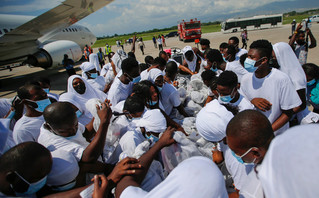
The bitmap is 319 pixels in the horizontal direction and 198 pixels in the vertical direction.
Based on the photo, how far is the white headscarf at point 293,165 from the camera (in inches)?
20.2

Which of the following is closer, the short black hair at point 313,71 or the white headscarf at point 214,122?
the white headscarf at point 214,122

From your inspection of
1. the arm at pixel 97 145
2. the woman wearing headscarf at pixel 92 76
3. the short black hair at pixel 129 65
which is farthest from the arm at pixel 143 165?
the woman wearing headscarf at pixel 92 76

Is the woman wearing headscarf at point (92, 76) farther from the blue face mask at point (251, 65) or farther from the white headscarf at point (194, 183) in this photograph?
the white headscarf at point (194, 183)

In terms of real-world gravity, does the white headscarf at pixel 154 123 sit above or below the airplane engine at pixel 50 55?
below

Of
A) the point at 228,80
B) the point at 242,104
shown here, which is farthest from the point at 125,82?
the point at 242,104

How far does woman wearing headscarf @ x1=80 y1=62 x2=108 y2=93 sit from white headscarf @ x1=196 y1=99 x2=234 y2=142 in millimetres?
3676

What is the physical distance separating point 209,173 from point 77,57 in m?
14.6

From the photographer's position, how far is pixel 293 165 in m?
0.54

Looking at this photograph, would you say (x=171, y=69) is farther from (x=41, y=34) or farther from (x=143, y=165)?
(x=41, y=34)

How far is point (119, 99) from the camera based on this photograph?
3.36m

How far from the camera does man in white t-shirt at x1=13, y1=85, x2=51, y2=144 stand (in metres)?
2.28

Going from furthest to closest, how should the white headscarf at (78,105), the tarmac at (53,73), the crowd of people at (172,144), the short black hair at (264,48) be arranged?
the tarmac at (53,73) < the white headscarf at (78,105) < the short black hair at (264,48) < the crowd of people at (172,144)

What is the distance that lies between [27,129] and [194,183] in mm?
2477

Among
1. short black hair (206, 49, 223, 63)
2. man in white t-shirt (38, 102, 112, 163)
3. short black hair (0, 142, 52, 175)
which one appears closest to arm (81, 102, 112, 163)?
man in white t-shirt (38, 102, 112, 163)
